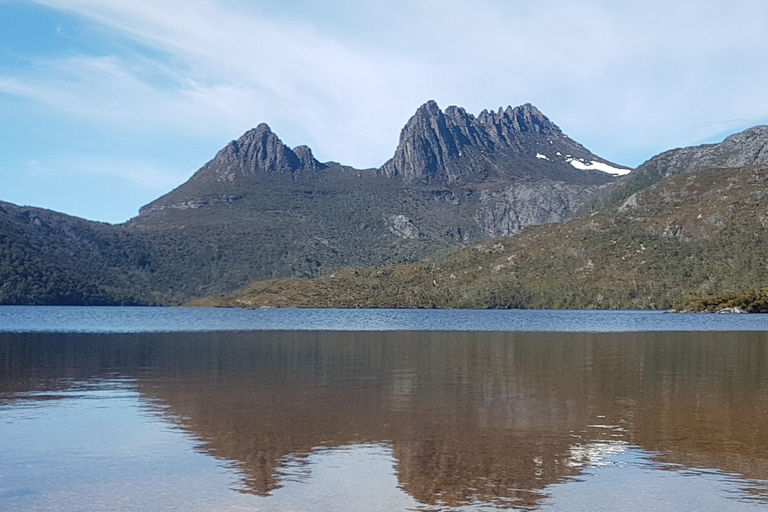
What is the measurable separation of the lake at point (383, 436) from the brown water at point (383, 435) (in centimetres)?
10

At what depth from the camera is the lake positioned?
62.5 feet

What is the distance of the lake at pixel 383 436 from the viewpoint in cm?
1906

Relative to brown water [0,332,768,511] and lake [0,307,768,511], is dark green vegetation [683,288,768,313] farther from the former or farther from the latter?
brown water [0,332,768,511]

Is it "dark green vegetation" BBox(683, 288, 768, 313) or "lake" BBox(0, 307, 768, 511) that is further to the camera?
"dark green vegetation" BBox(683, 288, 768, 313)

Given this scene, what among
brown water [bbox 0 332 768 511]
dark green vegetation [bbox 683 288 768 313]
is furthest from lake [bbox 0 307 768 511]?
dark green vegetation [bbox 683 288 768 313]

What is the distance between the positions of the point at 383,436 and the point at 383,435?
0.19m

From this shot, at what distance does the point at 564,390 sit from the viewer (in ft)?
130

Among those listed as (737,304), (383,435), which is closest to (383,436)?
(383,435)

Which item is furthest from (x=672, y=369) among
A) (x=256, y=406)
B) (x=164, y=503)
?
(x=164, y=503)

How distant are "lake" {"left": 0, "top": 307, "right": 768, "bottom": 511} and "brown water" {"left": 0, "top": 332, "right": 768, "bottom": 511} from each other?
0.32 feet

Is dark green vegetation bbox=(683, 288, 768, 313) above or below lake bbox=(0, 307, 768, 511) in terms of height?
above

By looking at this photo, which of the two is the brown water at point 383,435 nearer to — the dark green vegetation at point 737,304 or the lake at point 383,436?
the lake at point 383,436

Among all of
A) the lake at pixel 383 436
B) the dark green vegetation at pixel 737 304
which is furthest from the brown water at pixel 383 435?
the dark green vegetation at pixel 737 304

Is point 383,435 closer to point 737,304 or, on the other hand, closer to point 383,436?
point 383,436
